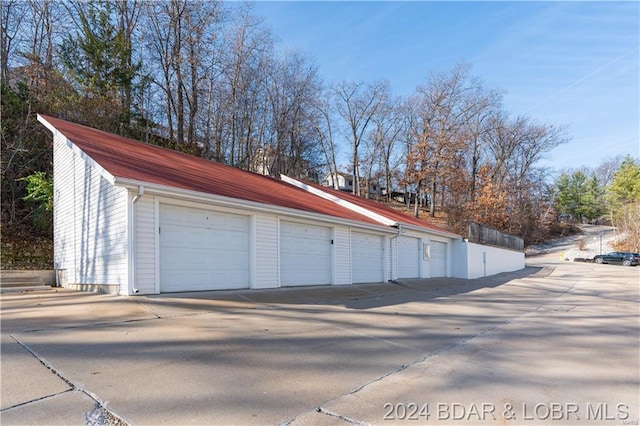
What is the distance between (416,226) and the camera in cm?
1734

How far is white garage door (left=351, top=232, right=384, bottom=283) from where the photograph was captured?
13867 mm

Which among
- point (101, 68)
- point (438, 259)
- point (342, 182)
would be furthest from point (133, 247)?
point (342, 182)

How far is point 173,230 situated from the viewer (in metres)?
8.42

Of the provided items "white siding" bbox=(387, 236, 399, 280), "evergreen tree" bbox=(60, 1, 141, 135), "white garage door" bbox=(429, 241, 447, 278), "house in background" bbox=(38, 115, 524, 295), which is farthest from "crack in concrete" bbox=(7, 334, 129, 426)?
"white garage door" bbox=(429, 241, 447, 278)

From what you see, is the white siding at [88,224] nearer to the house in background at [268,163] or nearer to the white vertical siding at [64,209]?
the white vertical siding at [64,209]

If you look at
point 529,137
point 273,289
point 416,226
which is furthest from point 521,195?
point 273,289

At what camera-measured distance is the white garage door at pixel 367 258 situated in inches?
546

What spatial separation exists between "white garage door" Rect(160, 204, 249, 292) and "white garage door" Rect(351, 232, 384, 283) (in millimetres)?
4987

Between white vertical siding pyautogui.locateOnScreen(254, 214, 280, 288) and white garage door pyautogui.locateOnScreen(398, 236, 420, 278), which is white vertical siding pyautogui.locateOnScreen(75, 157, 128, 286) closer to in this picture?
white vertical siding pyautogui.locateOnScreen(254, 214, 280, 288)

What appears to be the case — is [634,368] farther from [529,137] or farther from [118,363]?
[529,137]

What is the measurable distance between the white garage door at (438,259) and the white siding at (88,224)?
47.5ft

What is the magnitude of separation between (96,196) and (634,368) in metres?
10.7

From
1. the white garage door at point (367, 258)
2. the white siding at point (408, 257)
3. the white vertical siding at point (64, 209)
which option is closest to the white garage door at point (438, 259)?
the white siding at point (408, 257)

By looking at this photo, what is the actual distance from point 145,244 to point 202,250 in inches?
54.5
